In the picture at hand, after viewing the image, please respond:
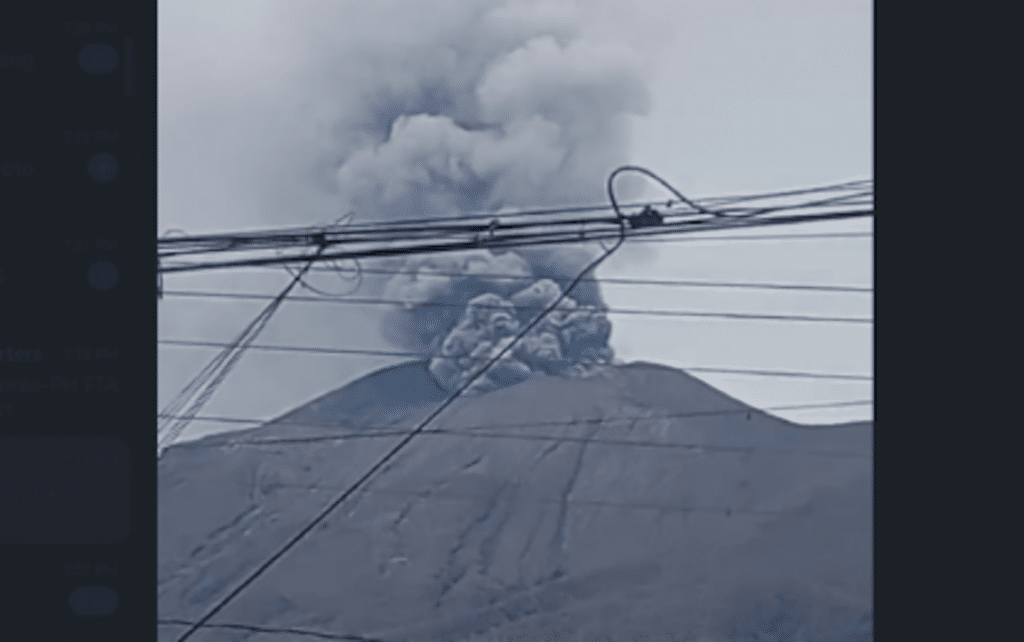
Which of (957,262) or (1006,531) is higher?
(957,262)

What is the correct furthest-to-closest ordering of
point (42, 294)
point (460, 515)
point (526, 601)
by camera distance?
point (460, 515)
point (526, 601)
point (42, 294)

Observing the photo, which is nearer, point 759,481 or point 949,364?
point 949,364

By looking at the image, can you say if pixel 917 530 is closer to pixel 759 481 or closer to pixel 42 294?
pixel 42 294

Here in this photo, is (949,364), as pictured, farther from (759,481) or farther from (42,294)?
(759,481)

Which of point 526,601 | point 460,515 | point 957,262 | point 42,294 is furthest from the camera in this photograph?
point 460,515

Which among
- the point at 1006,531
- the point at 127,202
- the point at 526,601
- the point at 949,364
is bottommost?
the point at 526,601

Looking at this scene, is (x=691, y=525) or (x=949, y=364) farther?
(x=691, y=525)

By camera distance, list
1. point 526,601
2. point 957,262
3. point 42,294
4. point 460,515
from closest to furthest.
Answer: point 42,294 → point 957,262 → point 526,601 → point 460,515

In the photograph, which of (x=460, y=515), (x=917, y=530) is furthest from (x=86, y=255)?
(x=460, y=515)

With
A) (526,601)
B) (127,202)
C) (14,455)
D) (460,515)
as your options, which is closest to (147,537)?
(14,455)
